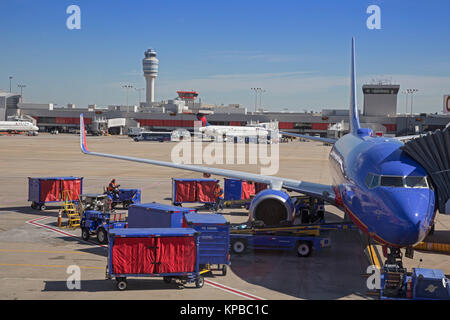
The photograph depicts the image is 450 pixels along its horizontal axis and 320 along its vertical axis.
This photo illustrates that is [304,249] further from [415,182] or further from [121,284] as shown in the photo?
[121,284]

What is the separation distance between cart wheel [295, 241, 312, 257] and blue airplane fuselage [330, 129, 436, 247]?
270 centimetres

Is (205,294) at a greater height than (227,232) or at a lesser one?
lesser

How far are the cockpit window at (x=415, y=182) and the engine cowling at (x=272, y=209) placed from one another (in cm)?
763

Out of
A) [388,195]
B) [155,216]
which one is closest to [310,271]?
[388,195]

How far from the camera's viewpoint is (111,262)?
16.4m

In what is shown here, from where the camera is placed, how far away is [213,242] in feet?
61.4

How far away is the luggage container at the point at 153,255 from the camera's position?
1653cm

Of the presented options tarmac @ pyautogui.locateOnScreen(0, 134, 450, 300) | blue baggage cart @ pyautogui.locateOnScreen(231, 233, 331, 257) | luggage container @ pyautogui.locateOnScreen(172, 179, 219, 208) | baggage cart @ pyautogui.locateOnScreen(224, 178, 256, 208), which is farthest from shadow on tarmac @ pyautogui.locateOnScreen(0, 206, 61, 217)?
blue baggage cart @ pyautogui.locateOnScreen(231, 233, 331, 257)

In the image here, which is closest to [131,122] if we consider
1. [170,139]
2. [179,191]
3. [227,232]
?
→ [170,139]

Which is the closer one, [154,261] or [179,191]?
[154,261]

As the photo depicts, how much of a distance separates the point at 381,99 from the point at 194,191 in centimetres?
14451

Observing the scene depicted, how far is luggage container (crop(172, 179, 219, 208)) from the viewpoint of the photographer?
112ft

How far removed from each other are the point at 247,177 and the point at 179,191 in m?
8.24
